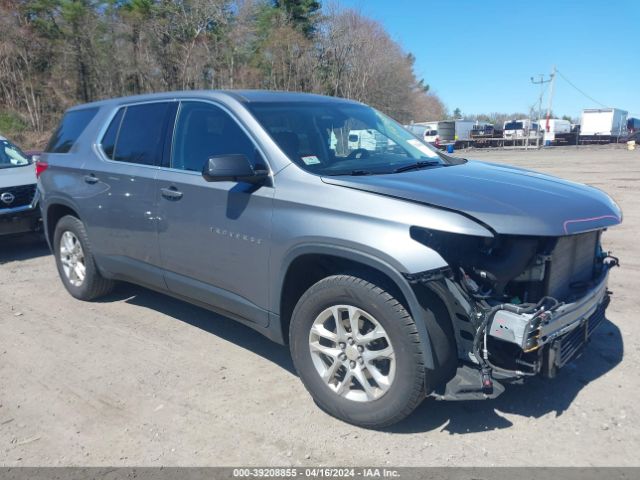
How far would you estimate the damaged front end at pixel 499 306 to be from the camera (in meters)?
2.79

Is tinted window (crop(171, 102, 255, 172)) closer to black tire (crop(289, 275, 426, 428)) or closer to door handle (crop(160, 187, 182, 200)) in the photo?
door handle (crop(160, 187, 182, 200))

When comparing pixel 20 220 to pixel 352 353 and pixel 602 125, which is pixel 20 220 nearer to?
pixel 352 353

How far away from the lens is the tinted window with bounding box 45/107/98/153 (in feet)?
17.6

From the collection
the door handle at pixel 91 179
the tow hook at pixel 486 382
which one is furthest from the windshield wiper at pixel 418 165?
the door handle at pixel 91 179

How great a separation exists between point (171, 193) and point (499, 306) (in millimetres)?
2495

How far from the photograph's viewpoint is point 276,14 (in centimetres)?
3569

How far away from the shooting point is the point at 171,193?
13.4 feet

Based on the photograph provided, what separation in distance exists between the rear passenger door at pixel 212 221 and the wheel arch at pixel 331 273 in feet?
0.50

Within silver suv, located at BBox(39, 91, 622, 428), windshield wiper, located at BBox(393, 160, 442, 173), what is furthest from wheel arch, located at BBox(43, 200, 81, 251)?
windshield wiper, located at BBox(393, 160, 442, 173)

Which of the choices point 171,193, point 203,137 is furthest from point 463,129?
point 171,193

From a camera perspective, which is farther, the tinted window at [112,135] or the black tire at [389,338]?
the tinted window at [112,135]

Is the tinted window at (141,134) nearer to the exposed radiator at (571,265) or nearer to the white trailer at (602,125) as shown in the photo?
the exposed radiator at (571,265)

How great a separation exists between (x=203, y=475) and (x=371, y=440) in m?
0.94

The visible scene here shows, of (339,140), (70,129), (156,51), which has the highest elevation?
(156,51)
